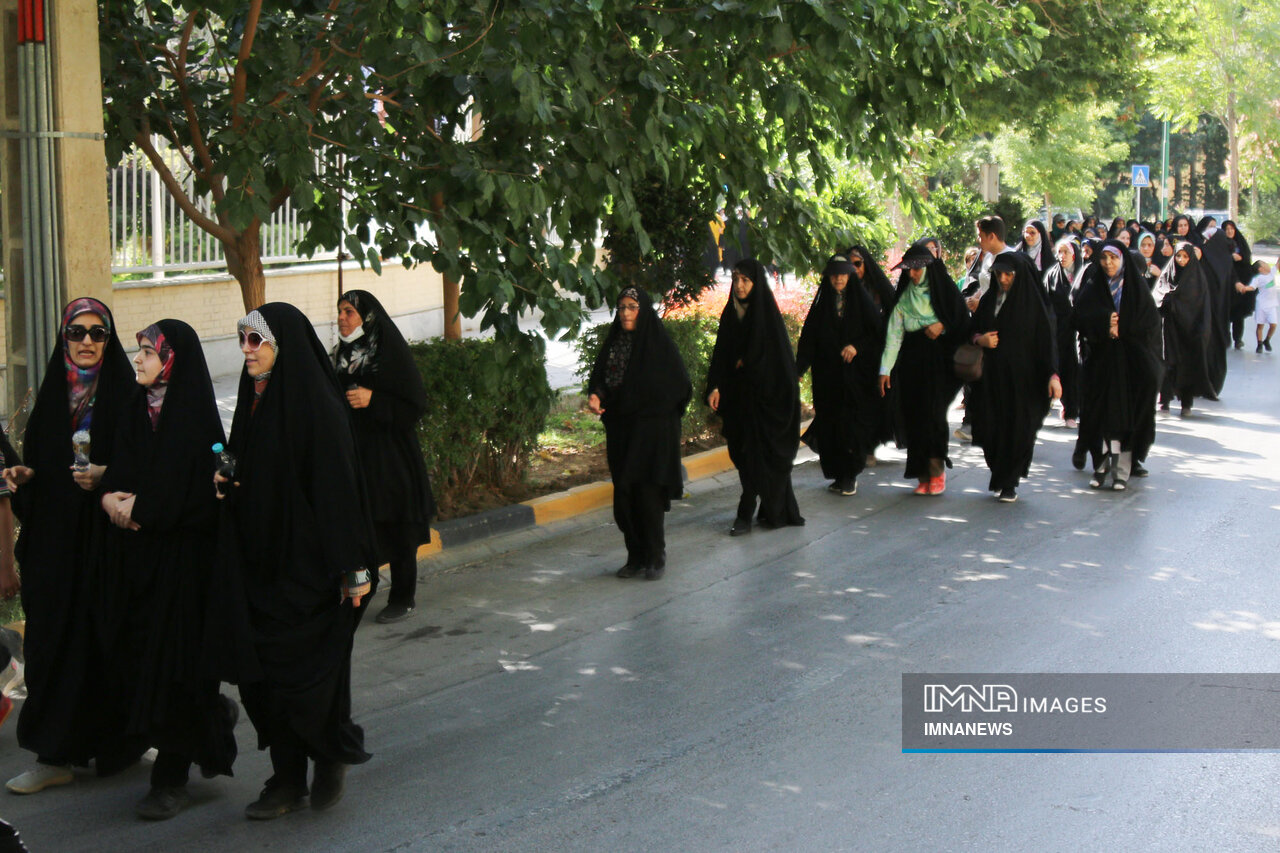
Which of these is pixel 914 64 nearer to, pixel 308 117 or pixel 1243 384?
pixel 308 117

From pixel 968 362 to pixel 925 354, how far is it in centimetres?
48

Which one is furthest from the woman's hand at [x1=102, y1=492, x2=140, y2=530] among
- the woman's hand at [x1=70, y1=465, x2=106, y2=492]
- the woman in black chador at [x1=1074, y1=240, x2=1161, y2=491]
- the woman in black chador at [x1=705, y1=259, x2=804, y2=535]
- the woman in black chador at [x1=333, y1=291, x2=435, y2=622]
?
the woman in black chador at [x1=1074, y1=240, x2=1161, y2=491]

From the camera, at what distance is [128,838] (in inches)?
173

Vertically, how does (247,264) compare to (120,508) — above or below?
above

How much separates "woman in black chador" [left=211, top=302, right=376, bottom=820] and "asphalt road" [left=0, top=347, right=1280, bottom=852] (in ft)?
→ 1.17

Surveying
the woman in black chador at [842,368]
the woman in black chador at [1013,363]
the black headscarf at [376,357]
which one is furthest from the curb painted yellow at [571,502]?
the woman in black chador at [1013,363]

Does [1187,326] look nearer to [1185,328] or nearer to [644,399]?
[1185,328]

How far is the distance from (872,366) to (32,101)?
237 inches

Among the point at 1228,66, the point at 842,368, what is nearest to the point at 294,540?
the point at 842,368

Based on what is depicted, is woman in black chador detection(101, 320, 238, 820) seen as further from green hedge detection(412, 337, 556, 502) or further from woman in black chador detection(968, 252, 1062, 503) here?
woman in black chador detection(968, 252, 1062, 503)

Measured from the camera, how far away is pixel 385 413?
6.90 metres

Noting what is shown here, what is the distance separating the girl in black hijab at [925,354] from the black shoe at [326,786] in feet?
20.7

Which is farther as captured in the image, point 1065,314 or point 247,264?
point 1065,314

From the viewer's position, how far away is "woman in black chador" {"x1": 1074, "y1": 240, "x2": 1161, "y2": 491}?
10094 mm
